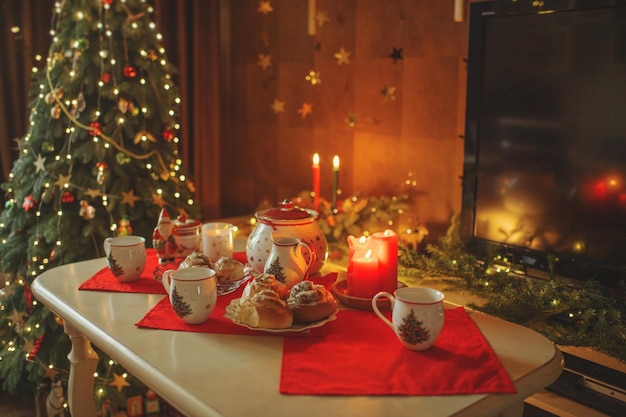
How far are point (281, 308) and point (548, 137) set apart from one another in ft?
3.73

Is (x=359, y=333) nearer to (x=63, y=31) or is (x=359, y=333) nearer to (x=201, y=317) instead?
(x=201, y=317)

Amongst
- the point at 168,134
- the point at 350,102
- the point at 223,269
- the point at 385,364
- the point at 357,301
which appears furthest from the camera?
the point at 350,102

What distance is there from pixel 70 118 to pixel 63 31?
1.25 feet

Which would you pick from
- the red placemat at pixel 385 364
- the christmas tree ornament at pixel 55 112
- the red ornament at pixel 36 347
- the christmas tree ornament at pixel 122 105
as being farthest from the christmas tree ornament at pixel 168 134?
the red placemat at pixel 385 364

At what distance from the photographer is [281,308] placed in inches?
50.7

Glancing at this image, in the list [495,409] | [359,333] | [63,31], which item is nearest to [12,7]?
[63,31]

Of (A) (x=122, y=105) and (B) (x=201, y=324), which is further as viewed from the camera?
(A) (x=122, y=105)

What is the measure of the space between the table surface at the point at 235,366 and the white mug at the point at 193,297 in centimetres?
5

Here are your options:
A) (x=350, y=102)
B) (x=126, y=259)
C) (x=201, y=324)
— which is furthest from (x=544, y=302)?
(x=350, y=102)

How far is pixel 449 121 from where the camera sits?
2678 mm

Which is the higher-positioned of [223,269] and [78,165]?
[78,165]

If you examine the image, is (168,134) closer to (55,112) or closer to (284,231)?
(55,112)

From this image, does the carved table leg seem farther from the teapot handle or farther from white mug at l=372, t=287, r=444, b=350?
white mug at l=372, t=287, r=444, b=350

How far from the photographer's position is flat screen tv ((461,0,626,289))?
1818mm
